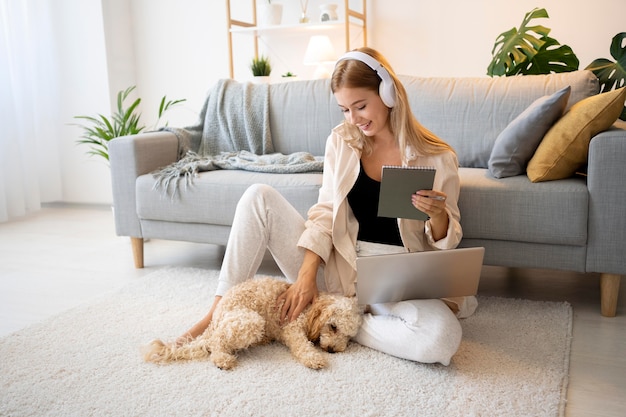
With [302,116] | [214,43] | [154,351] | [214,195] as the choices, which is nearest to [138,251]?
[214,195]

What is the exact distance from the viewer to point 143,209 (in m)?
2.68

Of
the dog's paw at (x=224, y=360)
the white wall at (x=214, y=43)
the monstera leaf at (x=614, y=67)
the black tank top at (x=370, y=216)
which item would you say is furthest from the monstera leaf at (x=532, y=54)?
the dog's paw at (x=224, y=360)

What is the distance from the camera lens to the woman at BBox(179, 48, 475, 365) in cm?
167

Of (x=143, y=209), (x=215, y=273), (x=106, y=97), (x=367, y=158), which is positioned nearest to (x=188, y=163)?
(x=143, y=209)

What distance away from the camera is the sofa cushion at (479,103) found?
252cm

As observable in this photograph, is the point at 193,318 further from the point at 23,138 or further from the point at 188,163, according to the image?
the point at 23,138

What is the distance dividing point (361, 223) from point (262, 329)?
44cm

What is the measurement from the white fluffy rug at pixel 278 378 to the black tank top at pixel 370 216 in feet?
1.09

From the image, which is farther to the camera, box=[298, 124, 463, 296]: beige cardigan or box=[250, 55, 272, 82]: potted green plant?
box=[250, 55, 272, 82]: potted green plant

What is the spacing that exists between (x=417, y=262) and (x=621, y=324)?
2.79 feet

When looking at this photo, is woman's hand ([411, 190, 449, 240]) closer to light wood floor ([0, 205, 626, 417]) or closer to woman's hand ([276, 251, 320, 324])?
woman's hand ([276, 251, 320, 324])

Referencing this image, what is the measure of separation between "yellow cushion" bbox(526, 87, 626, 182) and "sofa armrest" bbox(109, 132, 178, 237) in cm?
162

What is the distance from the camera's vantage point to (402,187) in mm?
1551

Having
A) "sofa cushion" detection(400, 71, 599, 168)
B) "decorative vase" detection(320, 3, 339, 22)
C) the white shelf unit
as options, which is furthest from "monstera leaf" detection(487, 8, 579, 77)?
"decorative vase" detection(320, 3, 339, 22)
